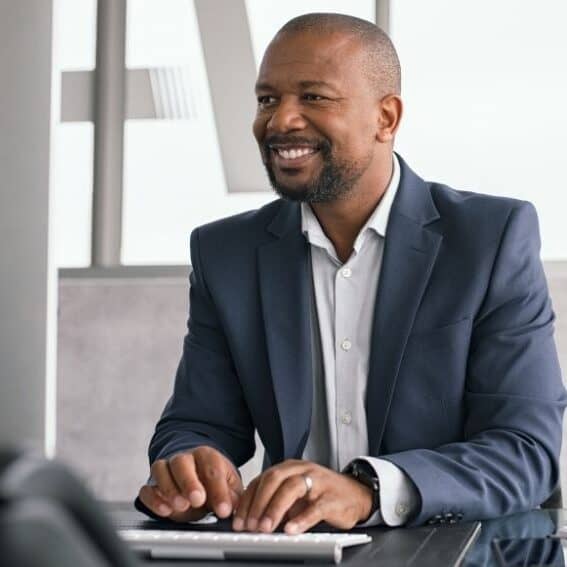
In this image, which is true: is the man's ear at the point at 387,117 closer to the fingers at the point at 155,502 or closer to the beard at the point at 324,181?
the beard at the point at 324,181

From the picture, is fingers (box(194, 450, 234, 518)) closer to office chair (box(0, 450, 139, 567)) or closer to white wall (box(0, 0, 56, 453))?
office chair (box(0, 450, 139, 567))

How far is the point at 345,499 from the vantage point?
1385 millimetres

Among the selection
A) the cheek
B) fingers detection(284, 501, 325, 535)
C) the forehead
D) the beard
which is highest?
the forehead

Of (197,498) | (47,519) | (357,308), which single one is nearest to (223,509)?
(197,498)

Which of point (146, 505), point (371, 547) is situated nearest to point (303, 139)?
point (146, 505)

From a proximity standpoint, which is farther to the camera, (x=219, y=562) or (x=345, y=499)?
(x=345, y=499)

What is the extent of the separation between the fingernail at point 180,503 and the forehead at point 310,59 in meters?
0.84

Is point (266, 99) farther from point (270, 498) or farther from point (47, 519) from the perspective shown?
point (47, 519)

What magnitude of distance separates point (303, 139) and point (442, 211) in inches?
11.0

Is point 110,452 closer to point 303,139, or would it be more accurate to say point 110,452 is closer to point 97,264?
point 97,264

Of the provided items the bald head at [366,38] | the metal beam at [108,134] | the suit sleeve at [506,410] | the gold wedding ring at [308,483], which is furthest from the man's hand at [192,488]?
the metal beam at [108,134]

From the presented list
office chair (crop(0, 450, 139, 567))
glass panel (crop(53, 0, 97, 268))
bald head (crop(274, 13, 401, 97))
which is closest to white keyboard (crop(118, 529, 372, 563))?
office chair (crop(0, 450, 139, 567))

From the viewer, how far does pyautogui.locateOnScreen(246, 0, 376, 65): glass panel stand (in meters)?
4.43

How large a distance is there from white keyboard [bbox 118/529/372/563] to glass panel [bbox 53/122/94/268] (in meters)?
3.54
